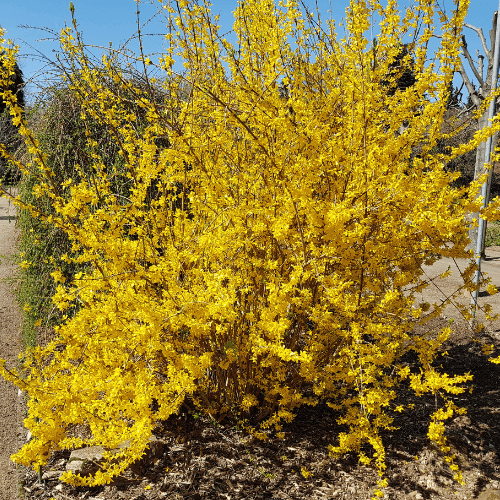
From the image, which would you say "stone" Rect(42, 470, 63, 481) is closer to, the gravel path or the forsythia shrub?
the gravel path

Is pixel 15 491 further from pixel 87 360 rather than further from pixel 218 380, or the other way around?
pixel 218 380

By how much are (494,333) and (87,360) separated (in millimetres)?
4831

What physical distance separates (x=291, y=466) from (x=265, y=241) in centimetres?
155

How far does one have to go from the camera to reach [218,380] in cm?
314

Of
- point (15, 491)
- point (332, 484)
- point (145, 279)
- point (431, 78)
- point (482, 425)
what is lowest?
point (15, 491)

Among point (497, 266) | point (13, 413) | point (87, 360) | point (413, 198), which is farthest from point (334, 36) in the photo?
point (497, 266)

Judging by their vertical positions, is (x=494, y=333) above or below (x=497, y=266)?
below

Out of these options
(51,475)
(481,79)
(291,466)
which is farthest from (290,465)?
(481,79)

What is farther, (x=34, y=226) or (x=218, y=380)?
(x=34, y=226)

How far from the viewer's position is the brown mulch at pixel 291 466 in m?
2.64

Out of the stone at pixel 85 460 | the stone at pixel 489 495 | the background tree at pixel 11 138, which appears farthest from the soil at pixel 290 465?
the background tree at pixel 11 138

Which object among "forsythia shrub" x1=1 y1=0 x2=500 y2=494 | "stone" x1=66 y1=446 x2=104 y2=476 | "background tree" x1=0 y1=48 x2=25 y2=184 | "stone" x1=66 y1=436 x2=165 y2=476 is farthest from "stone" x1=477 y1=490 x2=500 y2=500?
"background tree" x1=0 y1=48 x2=25 y2=184

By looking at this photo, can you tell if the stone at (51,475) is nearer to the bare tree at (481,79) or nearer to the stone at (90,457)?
the stone at (90,457)

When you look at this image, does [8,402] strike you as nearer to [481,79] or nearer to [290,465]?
[290,465]
